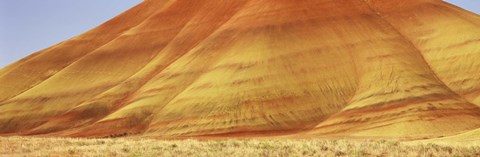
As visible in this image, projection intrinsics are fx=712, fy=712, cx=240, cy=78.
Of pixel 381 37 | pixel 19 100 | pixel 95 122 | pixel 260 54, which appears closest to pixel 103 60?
pixel 19 100

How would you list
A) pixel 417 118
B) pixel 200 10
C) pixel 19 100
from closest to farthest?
1. pixel 417 118
2. pixel 19 100
3. pixel 200 10

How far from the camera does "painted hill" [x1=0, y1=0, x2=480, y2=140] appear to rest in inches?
2537

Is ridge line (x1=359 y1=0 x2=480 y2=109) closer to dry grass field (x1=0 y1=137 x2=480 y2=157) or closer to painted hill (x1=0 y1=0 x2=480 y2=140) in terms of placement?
→ painted hill (x1=0 y1=0 x2=480 y2=140)

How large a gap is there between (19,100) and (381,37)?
46.5 m

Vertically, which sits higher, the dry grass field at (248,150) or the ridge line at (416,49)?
the ridge line at (416,49)

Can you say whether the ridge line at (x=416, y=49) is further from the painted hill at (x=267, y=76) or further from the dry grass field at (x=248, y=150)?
the dry grass field at (x=248, y=150)

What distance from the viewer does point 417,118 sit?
196 ft

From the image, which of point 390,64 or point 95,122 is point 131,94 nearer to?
point 95,122

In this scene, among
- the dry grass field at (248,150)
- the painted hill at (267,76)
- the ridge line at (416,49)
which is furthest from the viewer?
the ridge line at (416,49)

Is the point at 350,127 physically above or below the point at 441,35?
below

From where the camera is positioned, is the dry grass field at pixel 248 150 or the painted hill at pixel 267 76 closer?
the dry grass field at pixel 248 150

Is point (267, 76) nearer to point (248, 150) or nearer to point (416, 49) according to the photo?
point (416, 49)

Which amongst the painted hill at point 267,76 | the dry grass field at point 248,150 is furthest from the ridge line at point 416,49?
the dry grass field at point 248,150

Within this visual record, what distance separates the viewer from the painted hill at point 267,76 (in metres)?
64.4
